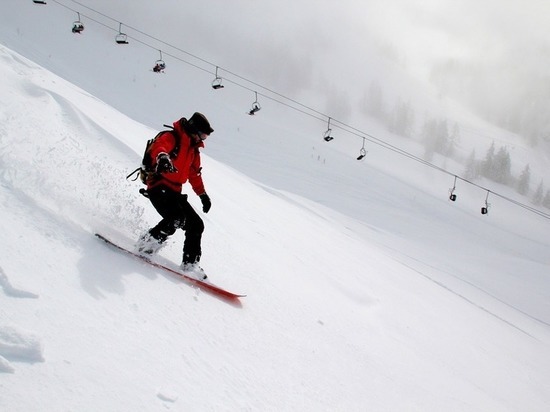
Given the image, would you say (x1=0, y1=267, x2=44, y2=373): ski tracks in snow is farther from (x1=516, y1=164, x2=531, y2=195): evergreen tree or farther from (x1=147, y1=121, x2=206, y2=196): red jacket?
(x1=516, y1=164, x2=531, y2=195): evergreen tree

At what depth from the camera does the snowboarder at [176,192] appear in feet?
14.0


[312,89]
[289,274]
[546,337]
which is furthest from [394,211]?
[312,89]

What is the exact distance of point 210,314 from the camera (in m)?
3.84

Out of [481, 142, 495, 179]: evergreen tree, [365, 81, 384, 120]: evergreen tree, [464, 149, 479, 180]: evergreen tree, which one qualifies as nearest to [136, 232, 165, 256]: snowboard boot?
[464, 149, 479, 180]: evergreen tree

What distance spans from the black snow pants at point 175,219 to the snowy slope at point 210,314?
389mm

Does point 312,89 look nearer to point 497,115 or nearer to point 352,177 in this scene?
point 352,177

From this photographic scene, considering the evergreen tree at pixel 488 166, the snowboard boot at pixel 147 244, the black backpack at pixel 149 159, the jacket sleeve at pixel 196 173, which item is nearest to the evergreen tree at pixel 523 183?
the evergreen tree at pixel 488 166

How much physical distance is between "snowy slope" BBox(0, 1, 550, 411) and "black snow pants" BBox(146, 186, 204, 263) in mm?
389

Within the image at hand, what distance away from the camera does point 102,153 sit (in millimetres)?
6492

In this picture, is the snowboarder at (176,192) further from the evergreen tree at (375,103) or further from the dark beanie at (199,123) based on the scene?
the evergreen tree at (375,103)

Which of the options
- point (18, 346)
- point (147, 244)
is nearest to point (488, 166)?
point (147, 244)

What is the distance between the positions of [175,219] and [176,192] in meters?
0.28

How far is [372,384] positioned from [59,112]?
5822mm

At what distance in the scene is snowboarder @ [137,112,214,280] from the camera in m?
4.27
